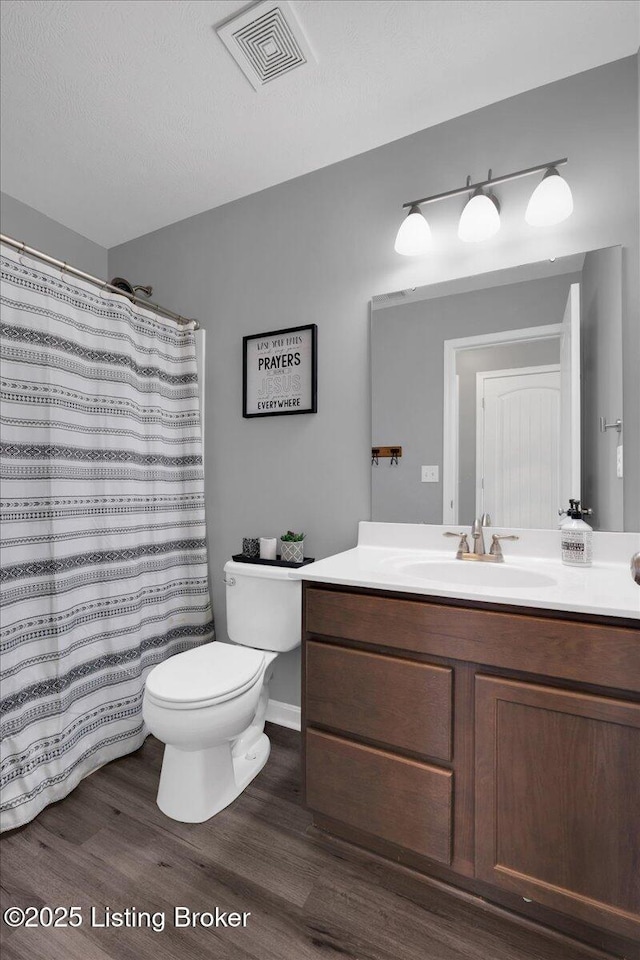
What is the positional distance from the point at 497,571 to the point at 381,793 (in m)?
0.73

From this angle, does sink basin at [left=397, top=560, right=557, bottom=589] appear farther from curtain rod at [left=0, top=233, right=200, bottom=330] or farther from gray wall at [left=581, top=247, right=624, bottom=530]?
curtain rod at [left=0, top=233, right=200, bottom=330]

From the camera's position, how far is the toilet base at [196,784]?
1.49m

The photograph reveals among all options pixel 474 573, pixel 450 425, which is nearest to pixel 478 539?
pixel 474 573

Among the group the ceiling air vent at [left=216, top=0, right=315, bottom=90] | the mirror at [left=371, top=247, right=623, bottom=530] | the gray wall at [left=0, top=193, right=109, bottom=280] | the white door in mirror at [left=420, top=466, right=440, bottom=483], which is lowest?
the white door in mirror at [left=420, top=466, right=440, bottom=483]

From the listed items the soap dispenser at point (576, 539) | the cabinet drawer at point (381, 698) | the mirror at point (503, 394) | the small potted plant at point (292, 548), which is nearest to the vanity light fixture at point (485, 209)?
the mirror at point (503, 394)

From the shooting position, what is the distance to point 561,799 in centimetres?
104

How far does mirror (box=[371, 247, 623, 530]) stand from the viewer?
58.2 inches

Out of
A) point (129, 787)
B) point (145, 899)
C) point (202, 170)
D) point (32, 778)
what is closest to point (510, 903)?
point (145, 899)

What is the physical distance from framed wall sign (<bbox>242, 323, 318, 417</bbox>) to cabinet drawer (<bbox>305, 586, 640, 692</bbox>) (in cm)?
96

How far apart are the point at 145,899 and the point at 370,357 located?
1.87 meters

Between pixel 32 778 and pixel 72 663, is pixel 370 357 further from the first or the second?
pixel 32 778

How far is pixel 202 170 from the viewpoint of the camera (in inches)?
78.4

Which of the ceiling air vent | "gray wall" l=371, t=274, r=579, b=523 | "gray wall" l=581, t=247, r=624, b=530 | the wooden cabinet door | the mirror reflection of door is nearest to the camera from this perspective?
the wooden cabinet door

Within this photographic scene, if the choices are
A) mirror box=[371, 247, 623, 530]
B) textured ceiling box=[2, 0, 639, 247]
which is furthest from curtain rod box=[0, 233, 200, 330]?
mirror box=[371, 247, 623, 530]
